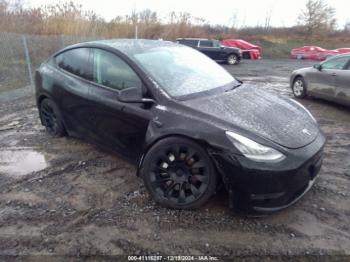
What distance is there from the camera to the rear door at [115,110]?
10.2 ft

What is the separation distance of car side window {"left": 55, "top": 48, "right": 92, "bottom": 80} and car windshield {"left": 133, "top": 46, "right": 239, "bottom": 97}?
2.71 ft

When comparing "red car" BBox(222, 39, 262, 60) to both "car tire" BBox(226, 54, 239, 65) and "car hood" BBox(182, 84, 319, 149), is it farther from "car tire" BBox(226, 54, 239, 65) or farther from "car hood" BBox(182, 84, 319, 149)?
"car hood" BBox(182, 84, 319, 149)

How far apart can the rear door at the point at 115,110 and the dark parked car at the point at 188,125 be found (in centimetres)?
1

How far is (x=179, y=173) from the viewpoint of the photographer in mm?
2783

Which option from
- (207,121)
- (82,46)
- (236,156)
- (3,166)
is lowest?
(3,166)

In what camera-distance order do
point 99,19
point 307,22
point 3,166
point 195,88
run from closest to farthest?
point 195,88, point 3,166, point 99,19, point 307,22

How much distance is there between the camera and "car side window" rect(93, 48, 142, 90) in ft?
10.4

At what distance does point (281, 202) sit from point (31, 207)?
2.44m

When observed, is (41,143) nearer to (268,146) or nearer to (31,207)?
(31,207)

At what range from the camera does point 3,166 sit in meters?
3.83

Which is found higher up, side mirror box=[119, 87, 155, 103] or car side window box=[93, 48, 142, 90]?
car side window box=[93, 48, 142, 90]

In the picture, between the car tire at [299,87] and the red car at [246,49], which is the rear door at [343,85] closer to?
the car tire at [299,87]

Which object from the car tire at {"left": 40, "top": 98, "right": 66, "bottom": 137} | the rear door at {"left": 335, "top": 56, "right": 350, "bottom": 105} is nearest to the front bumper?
the car tire at {"left": 40, "top": 98, "right": 66, "bottom": 137}

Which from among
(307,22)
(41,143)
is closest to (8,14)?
(41,143)
